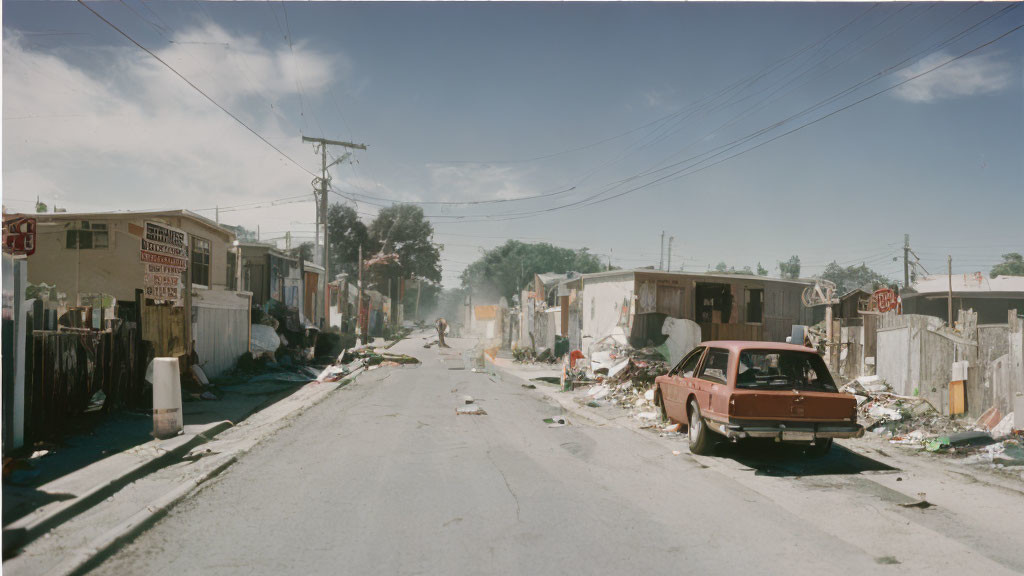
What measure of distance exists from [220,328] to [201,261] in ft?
10.1

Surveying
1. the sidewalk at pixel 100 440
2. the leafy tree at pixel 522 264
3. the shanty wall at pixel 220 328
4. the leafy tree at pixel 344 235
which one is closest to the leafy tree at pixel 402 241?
the leafy tree at pixel 344 235

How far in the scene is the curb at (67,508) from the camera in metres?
4.80

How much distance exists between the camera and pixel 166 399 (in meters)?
9.02

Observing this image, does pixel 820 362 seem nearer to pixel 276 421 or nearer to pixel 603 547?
pixel 603 547

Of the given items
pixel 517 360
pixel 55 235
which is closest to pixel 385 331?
pixel 517 360

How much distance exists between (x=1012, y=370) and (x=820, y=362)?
12.0 ft

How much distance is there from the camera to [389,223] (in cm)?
7238

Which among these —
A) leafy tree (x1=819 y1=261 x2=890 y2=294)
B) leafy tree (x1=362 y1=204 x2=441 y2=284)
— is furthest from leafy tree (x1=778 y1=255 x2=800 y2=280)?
leafy tree (x1=362 y1=204 x2=441 y2=284)

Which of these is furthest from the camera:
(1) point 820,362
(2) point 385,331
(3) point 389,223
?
(3) point 389,223

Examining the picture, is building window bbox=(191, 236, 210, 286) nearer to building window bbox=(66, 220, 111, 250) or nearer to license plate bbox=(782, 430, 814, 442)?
building window bbox=(66, 220, 111, 250)

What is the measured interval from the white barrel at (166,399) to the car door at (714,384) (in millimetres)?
7714

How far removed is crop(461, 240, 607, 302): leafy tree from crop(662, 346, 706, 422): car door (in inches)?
2961

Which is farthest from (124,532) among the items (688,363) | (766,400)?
(688,363)

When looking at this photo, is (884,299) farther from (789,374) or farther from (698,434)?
(698,434)
